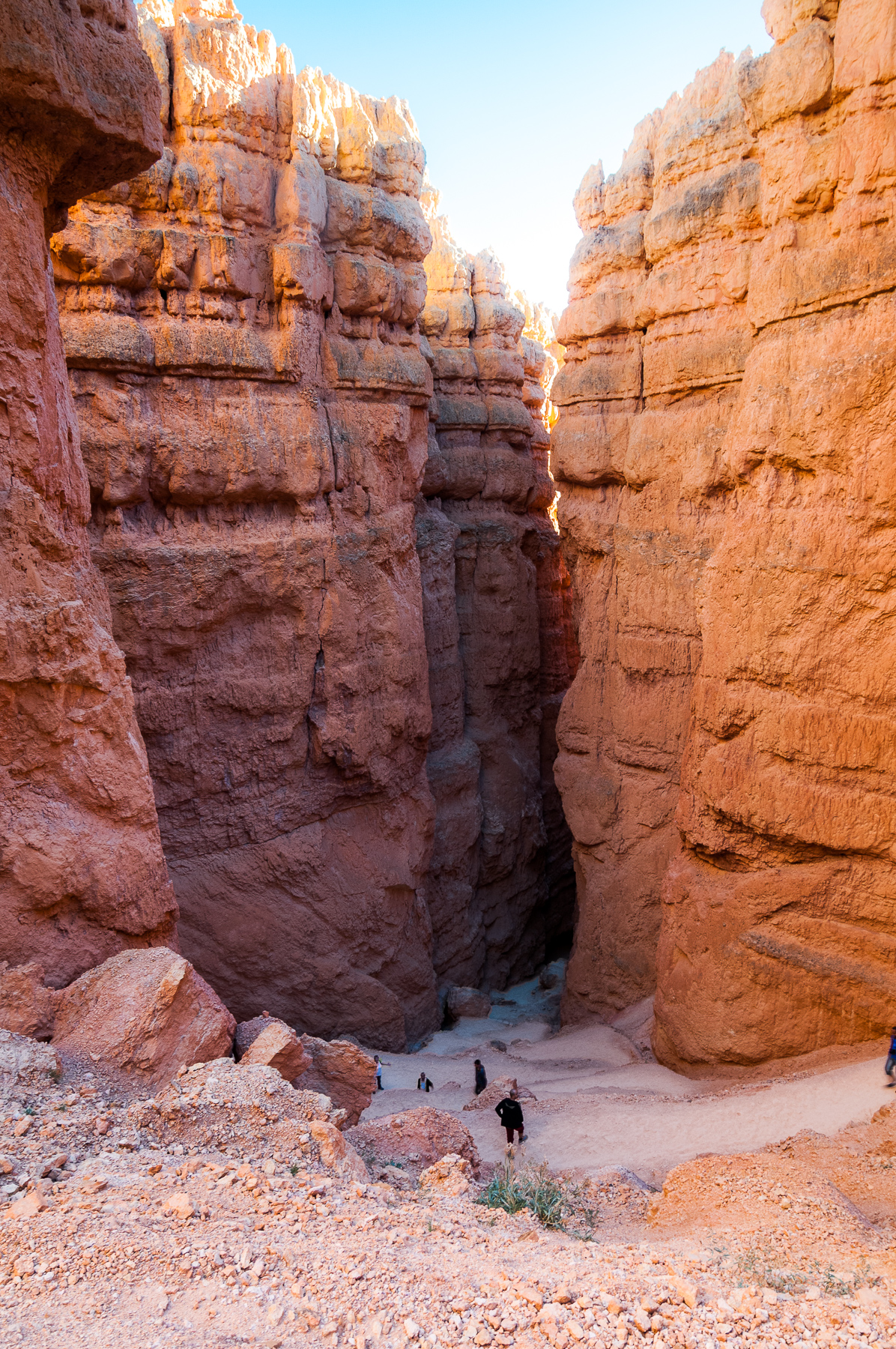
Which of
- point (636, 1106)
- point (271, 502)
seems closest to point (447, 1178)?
point (636, 1106)

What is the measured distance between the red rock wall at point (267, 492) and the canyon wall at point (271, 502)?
29 millimetres

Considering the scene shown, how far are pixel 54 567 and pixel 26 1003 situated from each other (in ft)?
9.19

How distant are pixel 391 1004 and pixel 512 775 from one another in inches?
206

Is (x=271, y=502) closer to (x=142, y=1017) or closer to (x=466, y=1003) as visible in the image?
(x=142, y=1017)

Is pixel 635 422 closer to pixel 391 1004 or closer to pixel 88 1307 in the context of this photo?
pixel 391 1004

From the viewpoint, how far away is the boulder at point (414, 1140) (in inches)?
255

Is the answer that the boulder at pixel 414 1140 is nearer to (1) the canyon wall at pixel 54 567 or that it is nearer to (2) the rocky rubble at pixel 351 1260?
(2) the rocky rubble at pixel 351 1260

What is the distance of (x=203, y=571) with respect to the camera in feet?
34.4

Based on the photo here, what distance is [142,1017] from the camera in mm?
5773

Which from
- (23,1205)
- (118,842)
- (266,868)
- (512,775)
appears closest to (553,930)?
(512,775)

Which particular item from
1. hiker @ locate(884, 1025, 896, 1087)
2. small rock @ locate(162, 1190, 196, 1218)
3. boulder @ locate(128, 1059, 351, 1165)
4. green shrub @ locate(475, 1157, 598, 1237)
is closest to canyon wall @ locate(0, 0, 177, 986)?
boulder @ locate(128, 1059, 351, 1165)

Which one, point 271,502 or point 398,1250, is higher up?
point 271,502

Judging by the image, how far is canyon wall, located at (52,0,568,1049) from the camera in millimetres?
10148

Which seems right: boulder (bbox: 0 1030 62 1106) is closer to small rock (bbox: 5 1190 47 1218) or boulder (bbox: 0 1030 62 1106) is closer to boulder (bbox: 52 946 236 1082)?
boulder (bbox: 52 946 236 1082)
